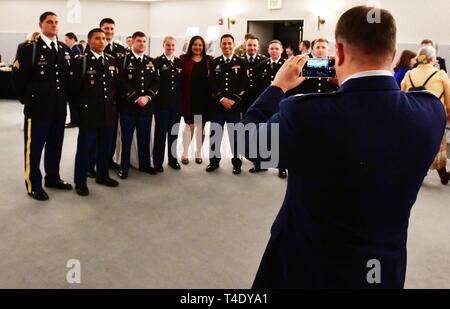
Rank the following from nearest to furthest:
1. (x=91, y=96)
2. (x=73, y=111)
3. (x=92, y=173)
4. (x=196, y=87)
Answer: (x=91, y=96) < (x=92, y=173) < (x=196, y=87) < (x=73, y=111)

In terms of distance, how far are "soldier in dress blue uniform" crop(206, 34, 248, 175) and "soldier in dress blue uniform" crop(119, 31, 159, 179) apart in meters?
0.71

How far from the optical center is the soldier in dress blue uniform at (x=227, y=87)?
5137mm

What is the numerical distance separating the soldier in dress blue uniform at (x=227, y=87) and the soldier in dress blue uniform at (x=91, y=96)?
1.31 m

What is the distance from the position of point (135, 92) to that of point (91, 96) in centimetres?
62

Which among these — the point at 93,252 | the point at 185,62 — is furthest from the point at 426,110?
the point at 185,62

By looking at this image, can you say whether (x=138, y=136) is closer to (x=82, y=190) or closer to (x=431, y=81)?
(x=82, y=190)

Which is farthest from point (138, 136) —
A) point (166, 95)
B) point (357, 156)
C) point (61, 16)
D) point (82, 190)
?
A: point (61, 16)

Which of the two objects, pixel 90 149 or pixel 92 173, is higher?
pixel 90 149

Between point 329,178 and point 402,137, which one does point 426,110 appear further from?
point 329,178

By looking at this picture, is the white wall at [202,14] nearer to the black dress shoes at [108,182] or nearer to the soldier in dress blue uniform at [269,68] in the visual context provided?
the soldier in dress blue uniform at [269,68]

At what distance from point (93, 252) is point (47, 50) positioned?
1.93 metres

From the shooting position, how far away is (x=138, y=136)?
16.3 feet

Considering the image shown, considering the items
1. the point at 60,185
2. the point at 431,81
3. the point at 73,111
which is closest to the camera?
the point at 60,185

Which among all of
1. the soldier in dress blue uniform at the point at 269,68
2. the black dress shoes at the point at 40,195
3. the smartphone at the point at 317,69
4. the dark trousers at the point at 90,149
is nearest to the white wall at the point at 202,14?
the soldier in dress blue uniform at the point at 269,68
